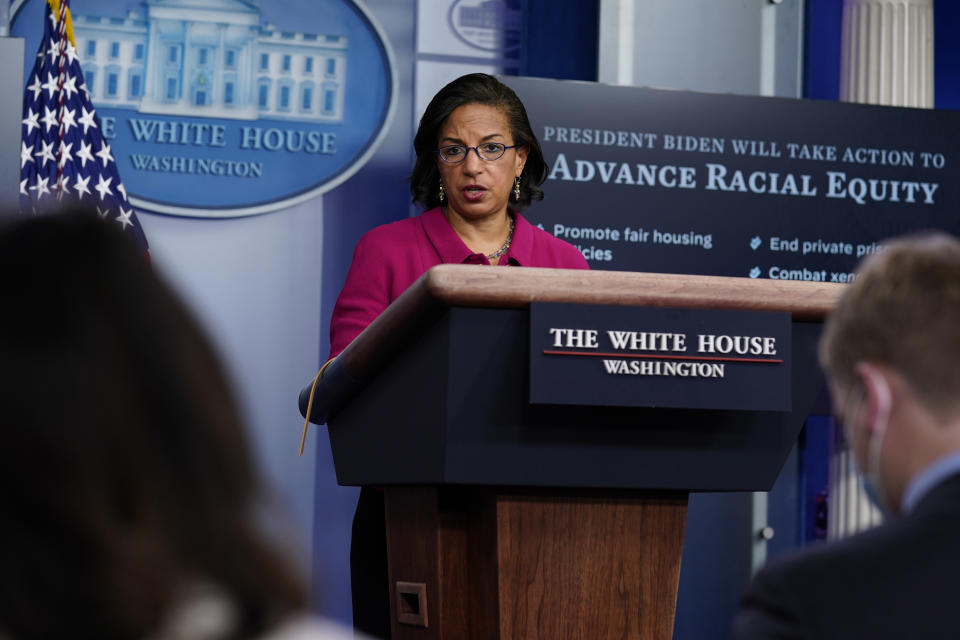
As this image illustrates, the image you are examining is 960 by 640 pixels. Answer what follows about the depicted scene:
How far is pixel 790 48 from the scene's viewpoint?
16.6ft

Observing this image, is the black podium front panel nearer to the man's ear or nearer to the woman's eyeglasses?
the man's ear

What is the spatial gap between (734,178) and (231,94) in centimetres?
189

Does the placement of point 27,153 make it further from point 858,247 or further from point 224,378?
point 224,378

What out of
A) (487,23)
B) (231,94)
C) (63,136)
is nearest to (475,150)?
(63,136)

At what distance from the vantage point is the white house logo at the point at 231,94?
4.36 metres

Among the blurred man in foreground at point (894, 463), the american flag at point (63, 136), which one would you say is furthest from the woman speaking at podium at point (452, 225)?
the blurred man in foreground at point (894, 463)

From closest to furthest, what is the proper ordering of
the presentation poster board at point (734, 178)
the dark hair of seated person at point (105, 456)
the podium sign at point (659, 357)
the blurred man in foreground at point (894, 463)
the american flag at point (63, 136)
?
the dark hair of seated person at point (105, 456), the blurred man in foreground at point (894, 463), the podium sign at point (659, 357), the american flag at point (63, 136), the presentation poster board at point (734, 178)

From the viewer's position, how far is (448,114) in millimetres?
2752

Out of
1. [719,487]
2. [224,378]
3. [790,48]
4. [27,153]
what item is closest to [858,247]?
[790,48]

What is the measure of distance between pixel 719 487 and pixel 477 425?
35 centimetres

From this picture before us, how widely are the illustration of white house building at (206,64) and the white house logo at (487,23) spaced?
528mm

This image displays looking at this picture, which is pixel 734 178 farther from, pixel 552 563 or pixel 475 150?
pixel 552 563

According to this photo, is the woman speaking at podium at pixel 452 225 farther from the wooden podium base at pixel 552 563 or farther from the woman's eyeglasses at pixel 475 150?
the wooden podium base at pixel 552 563

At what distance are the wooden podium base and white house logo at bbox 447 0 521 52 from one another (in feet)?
10.5
